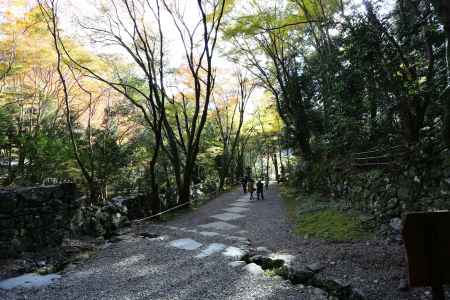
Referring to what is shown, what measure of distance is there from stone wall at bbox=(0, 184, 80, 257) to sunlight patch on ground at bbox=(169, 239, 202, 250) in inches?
101

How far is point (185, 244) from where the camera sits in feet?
21.2

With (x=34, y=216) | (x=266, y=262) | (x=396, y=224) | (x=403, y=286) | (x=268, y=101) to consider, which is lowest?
(x=266, y=262)

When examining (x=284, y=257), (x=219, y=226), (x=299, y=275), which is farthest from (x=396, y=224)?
(x=219, y=226)

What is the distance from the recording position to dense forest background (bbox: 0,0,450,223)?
5766 millimetres

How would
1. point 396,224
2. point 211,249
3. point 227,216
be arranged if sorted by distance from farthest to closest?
point 227,216 < point 211,249 < point 396,224

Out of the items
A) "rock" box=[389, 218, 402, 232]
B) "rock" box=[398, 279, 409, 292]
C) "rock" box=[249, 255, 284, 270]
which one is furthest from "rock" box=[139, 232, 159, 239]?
"rock" box=[398, 279, 409, 292]

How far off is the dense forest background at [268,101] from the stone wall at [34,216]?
3.86 metres

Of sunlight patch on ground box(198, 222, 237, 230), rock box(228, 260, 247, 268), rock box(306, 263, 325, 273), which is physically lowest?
sunlight patch on ground box(198, 222, 237, 230)

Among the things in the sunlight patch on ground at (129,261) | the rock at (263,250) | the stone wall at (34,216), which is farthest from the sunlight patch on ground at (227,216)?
the stone wall at (34,216)

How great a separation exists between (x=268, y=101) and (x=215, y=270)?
20.8 metres

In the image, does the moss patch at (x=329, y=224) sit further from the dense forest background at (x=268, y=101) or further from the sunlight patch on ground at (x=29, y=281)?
the sunlight patch on ground at (x=29, y=281)

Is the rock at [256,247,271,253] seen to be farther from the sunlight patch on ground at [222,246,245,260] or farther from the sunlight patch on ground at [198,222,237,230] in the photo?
the sunlight patch on ground at [198,222,237,230]

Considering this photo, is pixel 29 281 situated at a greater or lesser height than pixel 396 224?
lesser

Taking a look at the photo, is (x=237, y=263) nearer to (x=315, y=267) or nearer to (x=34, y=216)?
(x=315, y=267)
